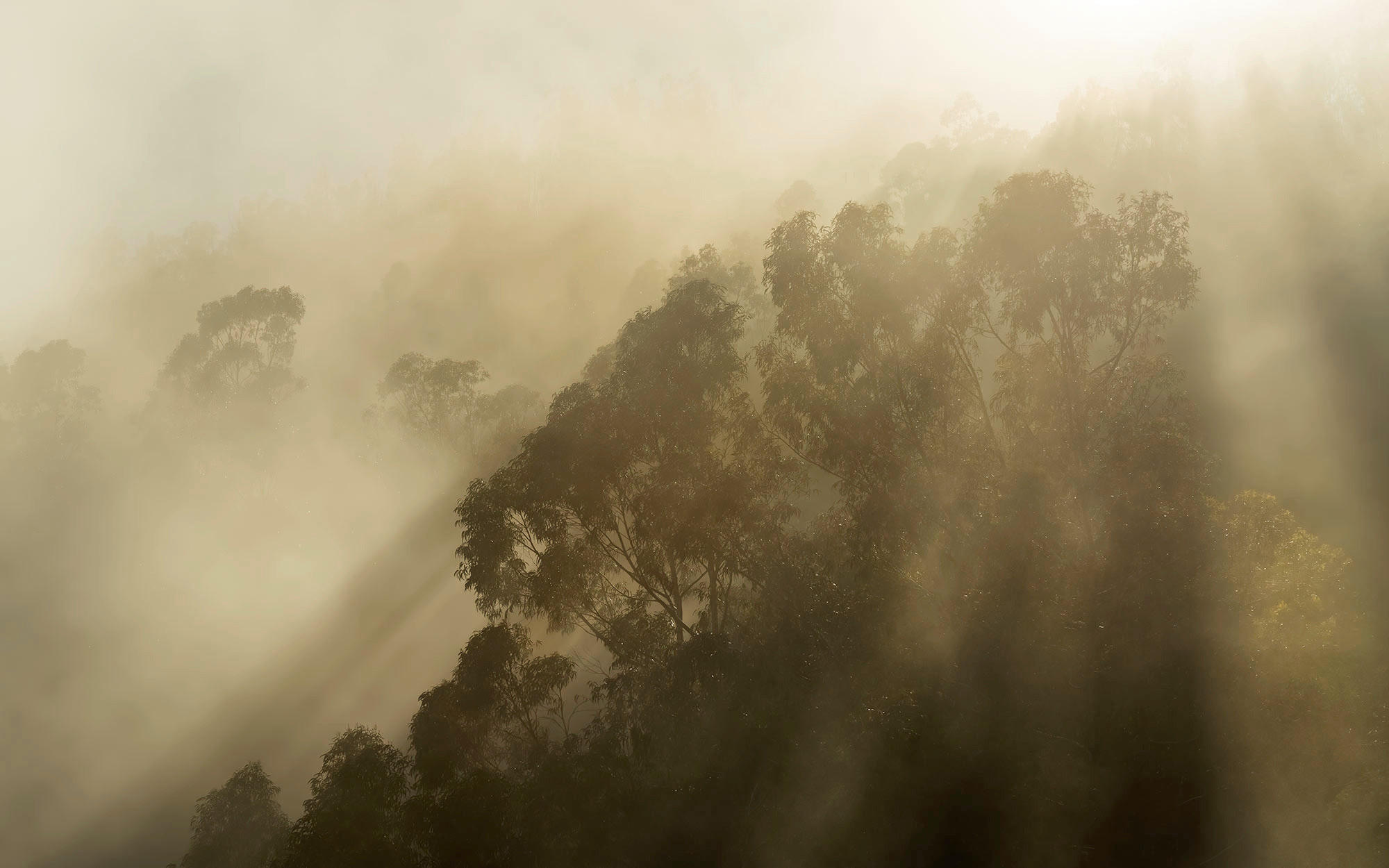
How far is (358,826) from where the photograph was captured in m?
12.9

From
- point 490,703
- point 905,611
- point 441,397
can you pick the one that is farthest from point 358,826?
point 441,397

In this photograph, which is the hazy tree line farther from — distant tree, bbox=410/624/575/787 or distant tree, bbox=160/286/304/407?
distant tree, bbox=160/286/304/407

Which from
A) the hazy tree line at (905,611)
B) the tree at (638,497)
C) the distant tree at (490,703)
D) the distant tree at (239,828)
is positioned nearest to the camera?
the hazy tree line at (905,611)

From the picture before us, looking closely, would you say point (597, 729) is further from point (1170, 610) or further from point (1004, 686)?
point (1170, 610)

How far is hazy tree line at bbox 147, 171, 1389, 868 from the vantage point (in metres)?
13.5

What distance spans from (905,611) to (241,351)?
4849 centimetres

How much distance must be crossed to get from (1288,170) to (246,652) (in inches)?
2255

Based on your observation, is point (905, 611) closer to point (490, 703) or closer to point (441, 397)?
point (490, 703)

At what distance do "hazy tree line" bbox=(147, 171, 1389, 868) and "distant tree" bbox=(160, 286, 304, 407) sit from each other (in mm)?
39042

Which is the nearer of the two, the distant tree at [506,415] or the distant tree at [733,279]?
the distant tree at [733,279]

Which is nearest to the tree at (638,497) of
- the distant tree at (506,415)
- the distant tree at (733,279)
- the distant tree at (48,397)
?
the distant tree at (733,279)

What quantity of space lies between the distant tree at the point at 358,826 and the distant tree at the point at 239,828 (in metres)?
10.3

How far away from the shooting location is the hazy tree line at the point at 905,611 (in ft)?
44.2

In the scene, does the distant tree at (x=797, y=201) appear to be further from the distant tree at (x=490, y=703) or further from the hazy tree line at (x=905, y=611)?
the distant tree at (x=490, y=703)
